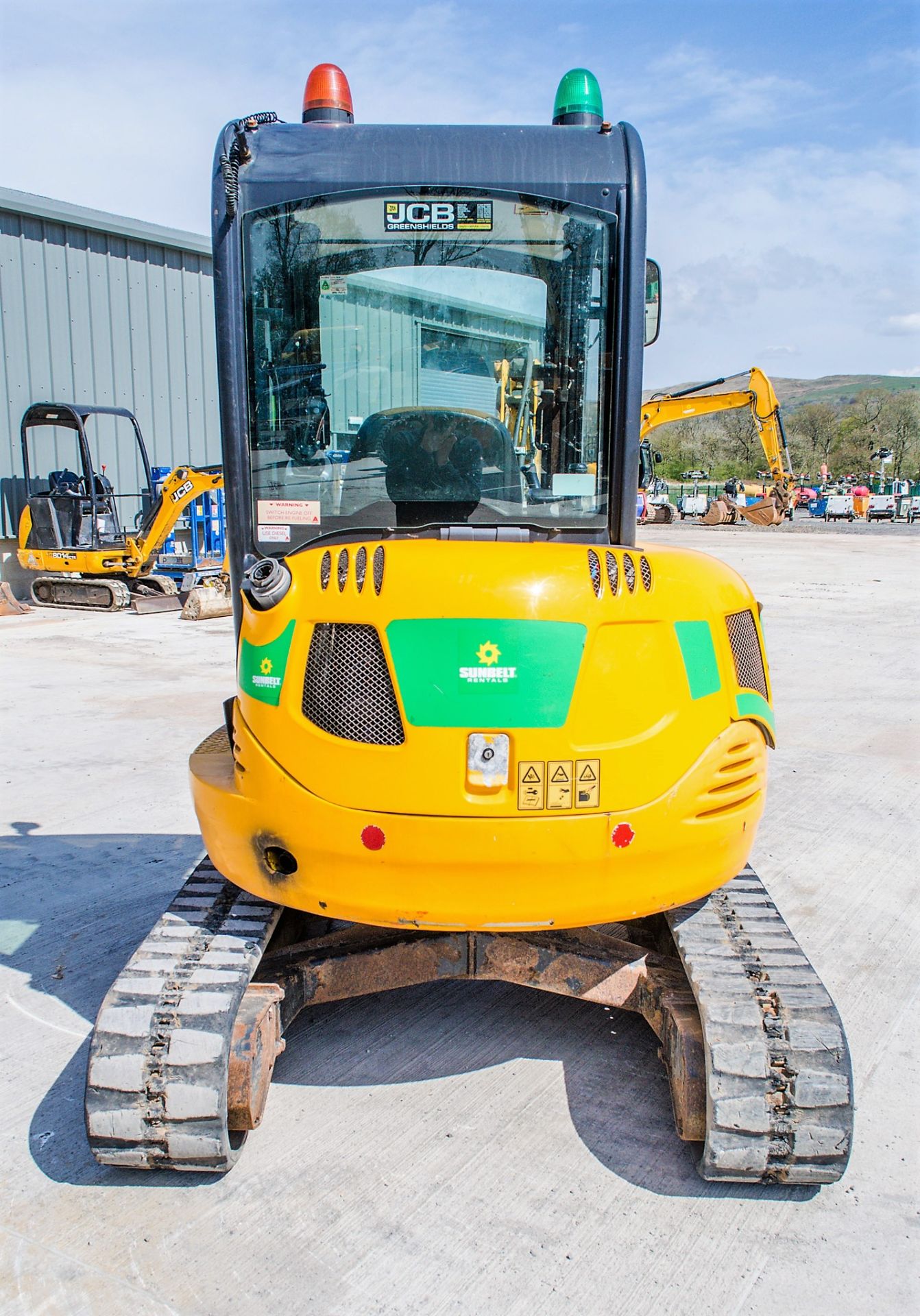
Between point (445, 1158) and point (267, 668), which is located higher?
point (267, 668)

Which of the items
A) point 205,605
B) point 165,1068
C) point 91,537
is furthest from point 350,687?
point 91,537

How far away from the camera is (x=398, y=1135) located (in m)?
3.03

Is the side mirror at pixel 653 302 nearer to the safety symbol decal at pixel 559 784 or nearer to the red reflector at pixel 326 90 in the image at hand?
the red reflector at pixel 326 90

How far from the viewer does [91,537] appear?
48.8ft

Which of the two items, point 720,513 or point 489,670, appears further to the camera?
point 720,513

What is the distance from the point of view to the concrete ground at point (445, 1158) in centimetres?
247

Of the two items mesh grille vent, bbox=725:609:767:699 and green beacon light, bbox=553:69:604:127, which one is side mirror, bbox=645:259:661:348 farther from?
mesh grille vent, bbox=725:609:767:699

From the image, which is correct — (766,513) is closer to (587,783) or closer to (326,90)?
(326,90)

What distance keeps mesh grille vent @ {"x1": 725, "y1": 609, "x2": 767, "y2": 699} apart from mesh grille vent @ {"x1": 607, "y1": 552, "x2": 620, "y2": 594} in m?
0.43

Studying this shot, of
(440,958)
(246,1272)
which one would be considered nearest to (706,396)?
(440,958)

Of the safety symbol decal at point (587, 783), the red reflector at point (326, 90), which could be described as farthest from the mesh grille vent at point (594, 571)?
the red reflector at point (326, 90)

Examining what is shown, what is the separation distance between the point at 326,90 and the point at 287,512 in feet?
4.71

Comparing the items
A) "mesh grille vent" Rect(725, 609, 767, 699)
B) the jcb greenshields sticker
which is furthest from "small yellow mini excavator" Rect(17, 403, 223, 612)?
"mesh grille vent" Rect(725, 609, 767, 699)

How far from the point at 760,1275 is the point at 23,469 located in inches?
613
